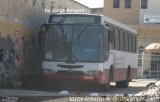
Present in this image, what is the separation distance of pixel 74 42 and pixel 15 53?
9.90ft

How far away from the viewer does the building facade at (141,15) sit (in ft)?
189

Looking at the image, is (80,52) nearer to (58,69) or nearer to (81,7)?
(58,69)

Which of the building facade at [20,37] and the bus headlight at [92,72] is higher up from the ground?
the building facade at [20,37]

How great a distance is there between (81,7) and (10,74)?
58.4 ft

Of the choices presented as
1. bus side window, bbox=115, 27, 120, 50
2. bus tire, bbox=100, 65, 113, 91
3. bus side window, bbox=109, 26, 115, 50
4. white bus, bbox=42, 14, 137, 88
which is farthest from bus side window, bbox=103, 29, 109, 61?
bus side window, bbox=115, 27, 120, 50

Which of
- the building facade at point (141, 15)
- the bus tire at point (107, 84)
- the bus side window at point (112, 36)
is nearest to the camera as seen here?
the bus side window at point (112, 36)

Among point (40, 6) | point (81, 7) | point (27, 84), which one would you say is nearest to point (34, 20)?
point (40, 6)

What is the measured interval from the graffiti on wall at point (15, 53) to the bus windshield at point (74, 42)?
1.69 meters

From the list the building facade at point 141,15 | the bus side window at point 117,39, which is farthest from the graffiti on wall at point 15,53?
the building facade at point 141,15

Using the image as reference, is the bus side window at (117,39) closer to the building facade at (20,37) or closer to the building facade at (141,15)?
the building facade at (20,37)

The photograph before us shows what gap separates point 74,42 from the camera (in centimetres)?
2105

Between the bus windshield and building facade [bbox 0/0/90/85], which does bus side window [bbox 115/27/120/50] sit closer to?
the bus windshield

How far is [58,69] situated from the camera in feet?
68.9

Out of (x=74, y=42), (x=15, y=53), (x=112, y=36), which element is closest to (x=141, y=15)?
(x=112, y=36)
